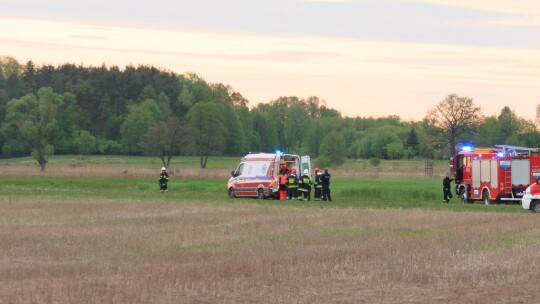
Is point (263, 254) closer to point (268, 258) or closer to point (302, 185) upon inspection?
point (268, 258)

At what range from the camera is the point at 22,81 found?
152 metres

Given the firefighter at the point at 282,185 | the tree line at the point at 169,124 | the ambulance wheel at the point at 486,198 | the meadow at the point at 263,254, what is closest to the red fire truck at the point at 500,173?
the ambulance wheel at the point at 486,198

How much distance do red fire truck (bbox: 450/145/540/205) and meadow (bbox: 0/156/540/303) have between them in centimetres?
543

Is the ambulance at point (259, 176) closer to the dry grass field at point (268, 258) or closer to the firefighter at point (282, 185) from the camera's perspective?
the firefighter at point (282, 185)

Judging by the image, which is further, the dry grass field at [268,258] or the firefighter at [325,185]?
the firefighter at [325,185]

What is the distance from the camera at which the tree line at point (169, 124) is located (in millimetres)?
100500

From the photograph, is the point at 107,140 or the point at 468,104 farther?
the point at 107,140

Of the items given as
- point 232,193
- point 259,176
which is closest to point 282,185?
point 259,176

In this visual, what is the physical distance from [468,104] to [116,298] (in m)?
103

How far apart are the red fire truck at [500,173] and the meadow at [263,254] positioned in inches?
214

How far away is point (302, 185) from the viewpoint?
47.5 meters

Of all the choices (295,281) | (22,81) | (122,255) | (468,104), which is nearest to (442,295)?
(295,281)

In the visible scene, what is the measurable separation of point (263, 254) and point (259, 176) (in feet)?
93.5

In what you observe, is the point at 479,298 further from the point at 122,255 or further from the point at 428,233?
the point at 428,233
